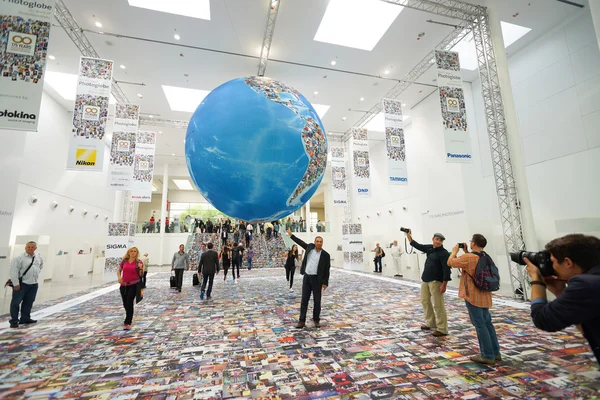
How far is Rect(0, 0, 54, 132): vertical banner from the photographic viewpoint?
5.13 meters

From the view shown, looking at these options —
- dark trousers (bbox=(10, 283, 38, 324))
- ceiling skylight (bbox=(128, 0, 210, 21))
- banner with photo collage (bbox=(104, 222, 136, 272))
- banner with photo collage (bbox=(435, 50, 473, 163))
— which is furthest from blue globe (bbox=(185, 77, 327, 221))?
banner with photo collage (bbox=(104, 222, 136, 272))

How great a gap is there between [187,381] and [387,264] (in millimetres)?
16474

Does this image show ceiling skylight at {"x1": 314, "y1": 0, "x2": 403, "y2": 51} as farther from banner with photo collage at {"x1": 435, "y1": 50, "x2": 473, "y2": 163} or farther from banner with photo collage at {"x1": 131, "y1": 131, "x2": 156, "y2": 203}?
banner with photo collage at {"x1": 131, "y1": 131, "x2": 156, "y2": 203}

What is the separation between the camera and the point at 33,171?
493 inches

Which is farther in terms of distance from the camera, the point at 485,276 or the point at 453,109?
the point at 453,109

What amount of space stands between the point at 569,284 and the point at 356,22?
1077cm

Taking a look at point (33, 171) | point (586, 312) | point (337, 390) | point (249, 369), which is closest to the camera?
point (586, 312)

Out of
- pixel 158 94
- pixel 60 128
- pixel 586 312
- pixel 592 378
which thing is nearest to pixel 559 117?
pixel 592 378

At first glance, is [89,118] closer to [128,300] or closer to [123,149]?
[123,149]

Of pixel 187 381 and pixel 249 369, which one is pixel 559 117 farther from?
pixel 187 381

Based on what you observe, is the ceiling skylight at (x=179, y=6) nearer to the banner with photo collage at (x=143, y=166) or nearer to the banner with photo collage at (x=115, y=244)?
the banner with photo collage at (x=143, y=166)

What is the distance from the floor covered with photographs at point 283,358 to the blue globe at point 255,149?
1.93m

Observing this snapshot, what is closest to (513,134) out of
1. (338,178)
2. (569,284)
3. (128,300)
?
(569,284)

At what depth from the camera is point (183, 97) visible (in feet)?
47.3
